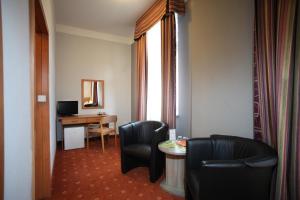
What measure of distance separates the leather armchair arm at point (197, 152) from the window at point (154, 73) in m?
1.76

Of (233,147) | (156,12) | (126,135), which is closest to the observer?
(233,147)

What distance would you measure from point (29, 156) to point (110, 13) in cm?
346

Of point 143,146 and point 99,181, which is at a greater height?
point 143,146

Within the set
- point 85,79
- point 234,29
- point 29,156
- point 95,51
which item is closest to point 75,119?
point 85,79

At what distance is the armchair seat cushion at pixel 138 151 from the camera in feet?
8.43

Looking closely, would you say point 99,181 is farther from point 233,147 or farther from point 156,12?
point 156,12

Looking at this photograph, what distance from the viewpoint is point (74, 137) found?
4141mm

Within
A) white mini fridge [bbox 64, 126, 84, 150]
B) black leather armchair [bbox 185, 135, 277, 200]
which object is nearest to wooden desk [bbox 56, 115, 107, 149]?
white mini fridge [bbox 64, 126, 84, 150]

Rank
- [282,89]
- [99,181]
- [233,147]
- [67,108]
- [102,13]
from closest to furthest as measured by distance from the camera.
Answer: [282,89] → [233,147] → [99,181] → [102,13] → [67,108]

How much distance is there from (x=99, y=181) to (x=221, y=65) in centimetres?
232

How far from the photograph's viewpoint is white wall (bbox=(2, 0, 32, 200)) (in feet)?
3.37

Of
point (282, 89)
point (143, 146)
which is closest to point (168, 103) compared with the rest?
point (143, 146)

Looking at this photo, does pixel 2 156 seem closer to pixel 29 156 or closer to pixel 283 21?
pixel 29 156

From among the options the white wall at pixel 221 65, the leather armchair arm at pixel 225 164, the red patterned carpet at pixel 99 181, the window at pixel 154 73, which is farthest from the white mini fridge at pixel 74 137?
the leather armchair arm at pixel 225 164
